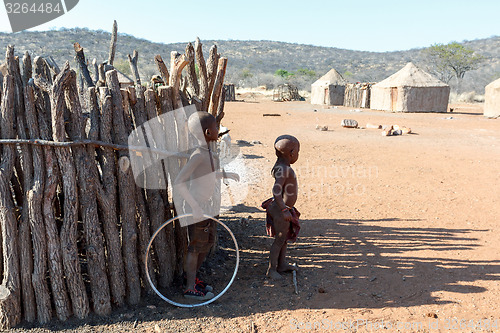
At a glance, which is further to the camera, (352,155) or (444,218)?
(352,155)

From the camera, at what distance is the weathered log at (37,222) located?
9.57 feet

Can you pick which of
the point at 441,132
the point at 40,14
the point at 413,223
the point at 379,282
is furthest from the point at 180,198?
the point at 441,132

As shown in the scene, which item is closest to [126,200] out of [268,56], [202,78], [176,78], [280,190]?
[176,78]

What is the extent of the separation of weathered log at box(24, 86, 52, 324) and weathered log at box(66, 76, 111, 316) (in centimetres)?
26

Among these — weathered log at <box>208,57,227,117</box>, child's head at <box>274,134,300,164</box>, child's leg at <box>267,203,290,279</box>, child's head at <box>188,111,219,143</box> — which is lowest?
child's leg at <box>267,203,290,279</box>

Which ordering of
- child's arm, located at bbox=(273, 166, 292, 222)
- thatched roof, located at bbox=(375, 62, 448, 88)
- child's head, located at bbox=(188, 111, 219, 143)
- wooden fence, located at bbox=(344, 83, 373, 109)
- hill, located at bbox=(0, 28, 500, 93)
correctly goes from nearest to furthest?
child's head, located at bbox=(188, 111, 219, 143) < child's arm, located at bbox=(273, 166, 292, 222) < thatched roof, located at bbox=(375, 62, 448, 88) < wooden fence, located at bbox=(344, 83, 373, 109) < hill, located at bbox=(0, 28, 500, 93)

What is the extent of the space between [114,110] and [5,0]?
2.44 metres

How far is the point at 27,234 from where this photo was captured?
2949mm

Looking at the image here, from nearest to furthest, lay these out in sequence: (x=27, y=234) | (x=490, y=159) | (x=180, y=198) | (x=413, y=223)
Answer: (x=27, y=234) → (x=180, y=198) → (x=413, y=223) → (x=490, y=159)

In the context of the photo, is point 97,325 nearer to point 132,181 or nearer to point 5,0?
point 132,181

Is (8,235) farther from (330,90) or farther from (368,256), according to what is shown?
(330,90)

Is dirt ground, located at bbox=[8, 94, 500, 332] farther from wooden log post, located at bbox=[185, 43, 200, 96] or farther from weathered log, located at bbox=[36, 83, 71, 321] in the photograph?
wooden log post, located at bbox=[185, 43, 200, 96]

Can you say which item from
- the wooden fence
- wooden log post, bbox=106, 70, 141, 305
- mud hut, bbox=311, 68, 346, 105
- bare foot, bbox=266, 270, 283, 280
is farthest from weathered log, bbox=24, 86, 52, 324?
mud hut, bbox=311, 68, 346, 105

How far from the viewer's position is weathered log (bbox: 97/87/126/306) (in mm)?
3119
